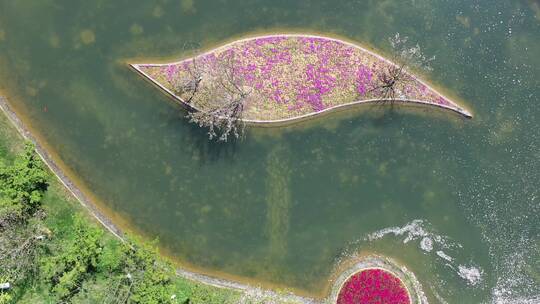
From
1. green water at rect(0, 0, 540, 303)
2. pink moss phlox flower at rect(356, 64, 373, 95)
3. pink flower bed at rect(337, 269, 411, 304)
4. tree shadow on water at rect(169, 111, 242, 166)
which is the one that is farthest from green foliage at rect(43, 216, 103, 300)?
pink moss phlox flower at rect(356, 64, 373, 95)

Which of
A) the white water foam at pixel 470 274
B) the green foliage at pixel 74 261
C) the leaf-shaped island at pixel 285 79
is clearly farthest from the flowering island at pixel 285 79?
the white water foam at pixel 470 274

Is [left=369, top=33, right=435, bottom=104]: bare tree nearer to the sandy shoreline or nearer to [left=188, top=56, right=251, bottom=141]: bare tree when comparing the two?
[left=188, top=56, right=251, bottom=141]: bare tree

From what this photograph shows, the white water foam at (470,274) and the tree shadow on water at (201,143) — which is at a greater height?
the tree shadow on water at (201,143)

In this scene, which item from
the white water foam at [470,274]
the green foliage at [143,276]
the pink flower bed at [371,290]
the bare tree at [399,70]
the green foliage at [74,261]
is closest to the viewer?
the green foliage at [74,261]

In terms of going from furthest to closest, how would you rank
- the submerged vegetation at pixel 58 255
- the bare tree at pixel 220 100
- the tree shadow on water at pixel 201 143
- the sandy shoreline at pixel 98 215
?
the tree shadow on water at pixel 201 143 → the bare tree at pixel 220 100 → the sandy shoreline at pixel 98 215 → the submerged vegetation at pixel 58 255

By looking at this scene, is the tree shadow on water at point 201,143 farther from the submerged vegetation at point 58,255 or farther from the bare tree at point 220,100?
the submerged vegetation at point 58,255
